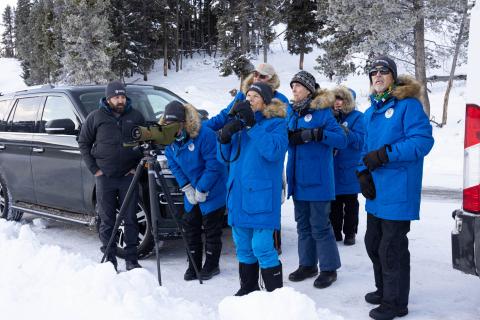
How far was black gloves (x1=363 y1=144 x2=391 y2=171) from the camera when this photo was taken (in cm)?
366

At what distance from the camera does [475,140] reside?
125 inches

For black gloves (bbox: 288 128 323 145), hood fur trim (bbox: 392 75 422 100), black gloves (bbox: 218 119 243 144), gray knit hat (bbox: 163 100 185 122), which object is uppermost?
hood fur trim (bbox: 392 75 422 100)

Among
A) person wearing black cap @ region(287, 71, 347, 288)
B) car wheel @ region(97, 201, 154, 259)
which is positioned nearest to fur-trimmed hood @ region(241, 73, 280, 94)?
person wearing black cap @ region(287, 71, 347, 288)

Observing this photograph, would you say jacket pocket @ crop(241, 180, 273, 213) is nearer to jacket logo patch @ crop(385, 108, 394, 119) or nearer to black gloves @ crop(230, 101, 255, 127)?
black gloves @ crop(230, 101, 255, 127)

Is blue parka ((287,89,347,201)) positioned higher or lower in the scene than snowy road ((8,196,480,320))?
higher

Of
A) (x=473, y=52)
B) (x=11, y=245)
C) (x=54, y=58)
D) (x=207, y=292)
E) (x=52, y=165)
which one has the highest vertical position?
(x=54, y=58)

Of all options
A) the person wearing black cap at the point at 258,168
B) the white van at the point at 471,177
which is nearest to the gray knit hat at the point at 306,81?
the person wearing black cap at the point at 258,168

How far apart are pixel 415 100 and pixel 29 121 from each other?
5.09m

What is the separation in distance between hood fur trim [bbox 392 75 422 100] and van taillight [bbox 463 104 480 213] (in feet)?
1.92

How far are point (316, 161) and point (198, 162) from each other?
3.74 ft

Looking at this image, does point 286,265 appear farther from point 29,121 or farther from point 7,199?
point 7,199

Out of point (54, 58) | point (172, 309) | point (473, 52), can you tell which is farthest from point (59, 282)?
point (54, 58)

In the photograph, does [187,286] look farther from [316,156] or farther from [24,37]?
[24,37]

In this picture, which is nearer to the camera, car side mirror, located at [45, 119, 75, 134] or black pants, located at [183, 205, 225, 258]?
black pants, located at [183, 205, 225, 258]
